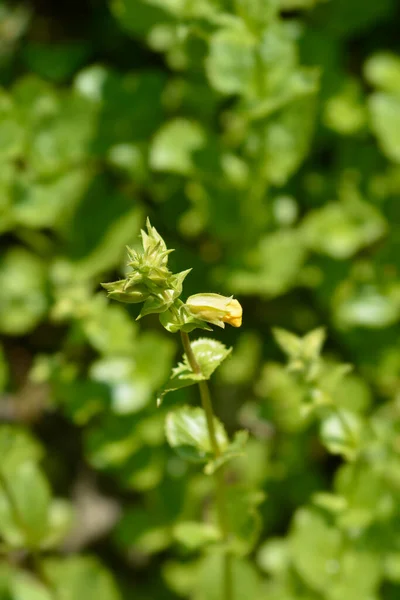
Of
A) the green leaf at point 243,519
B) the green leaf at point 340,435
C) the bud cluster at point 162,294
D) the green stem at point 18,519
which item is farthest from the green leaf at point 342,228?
the bud cluster at point 162,294

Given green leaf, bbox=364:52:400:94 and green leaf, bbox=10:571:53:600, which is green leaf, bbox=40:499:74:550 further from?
green leaf, bbox=364:52:400:94

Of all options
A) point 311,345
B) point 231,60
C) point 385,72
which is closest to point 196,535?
point 311,345

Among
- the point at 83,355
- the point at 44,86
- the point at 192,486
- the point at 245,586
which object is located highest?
the point at 44,86

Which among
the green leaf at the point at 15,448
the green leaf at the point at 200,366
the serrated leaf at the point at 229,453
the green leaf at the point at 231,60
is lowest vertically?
the serrated leaf at the point at 229,453

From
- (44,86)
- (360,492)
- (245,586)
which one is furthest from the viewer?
(44,86)

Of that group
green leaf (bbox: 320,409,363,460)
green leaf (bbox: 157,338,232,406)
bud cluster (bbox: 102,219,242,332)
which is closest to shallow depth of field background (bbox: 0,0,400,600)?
green leaf (bbox: 320,409,363,460)

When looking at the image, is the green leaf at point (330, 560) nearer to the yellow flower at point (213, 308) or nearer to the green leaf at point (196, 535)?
the green leaf at point (196, 535)

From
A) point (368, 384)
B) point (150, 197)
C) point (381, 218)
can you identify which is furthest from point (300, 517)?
point (150, 197)

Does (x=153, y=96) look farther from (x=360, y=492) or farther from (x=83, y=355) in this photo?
(x=360, y=492)

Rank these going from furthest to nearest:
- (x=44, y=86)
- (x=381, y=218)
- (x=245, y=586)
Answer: (x=381, y=218) < (x=44, y=86) < (x=245, y=586)
